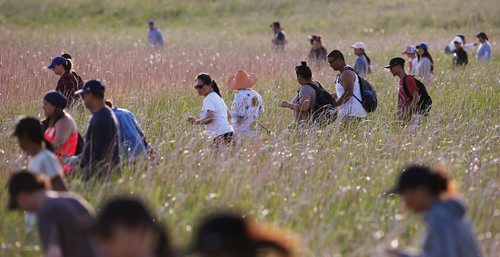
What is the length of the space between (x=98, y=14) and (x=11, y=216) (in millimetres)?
39166

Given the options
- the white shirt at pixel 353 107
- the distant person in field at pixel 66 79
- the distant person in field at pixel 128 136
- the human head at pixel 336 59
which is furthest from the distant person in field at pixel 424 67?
the distant person in field at pixel 128 136

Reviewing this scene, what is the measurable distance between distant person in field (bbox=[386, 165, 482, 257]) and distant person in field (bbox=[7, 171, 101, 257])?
172cm

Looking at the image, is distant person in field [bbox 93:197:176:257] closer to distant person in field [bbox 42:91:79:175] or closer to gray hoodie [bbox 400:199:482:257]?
gray hoodie [bbox 400:199:482:257]

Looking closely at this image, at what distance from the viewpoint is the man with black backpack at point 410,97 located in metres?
11.7

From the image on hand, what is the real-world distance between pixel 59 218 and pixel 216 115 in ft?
16.5

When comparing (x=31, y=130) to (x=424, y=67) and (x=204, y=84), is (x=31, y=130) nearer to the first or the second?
(x=204, y=84)

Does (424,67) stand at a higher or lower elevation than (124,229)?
higher

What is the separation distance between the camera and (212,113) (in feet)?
33.4

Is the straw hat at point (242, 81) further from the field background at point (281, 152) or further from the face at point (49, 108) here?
the face at point (49, 108)

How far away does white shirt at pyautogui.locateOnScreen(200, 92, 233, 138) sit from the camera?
33.3 ft

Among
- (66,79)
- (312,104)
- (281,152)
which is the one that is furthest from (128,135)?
(66,79)

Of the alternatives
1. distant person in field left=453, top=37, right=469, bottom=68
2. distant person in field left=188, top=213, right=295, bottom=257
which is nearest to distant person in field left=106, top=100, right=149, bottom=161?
distant person in field left=188, top=213, right=295, bottom=257

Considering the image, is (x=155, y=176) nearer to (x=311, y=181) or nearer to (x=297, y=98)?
(x=311, y=181)

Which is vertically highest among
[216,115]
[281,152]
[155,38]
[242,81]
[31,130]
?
[155,38]
